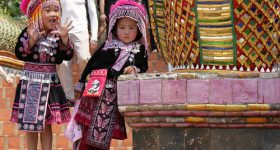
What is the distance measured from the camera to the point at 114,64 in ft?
19.2

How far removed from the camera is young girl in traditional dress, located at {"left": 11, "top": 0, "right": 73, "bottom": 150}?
6.36m

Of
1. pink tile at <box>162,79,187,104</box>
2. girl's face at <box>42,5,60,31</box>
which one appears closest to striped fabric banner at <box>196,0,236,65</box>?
pink tile at <box>162,79,187,104</box>

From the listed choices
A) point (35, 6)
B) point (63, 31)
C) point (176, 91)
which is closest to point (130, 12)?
point (63, 31)

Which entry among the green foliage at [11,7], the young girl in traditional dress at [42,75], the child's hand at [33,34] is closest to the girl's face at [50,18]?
the young girl in traditional dress at [42,75]

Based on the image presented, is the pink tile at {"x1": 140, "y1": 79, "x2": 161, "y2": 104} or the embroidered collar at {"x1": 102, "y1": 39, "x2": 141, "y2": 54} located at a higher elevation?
the embroidered collar at {"x1": 102, "y1": 39, "x2": 141, "y2": 54}

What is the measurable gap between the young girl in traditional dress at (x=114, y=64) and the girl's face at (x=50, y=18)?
61cm

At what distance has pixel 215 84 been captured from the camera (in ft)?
13.0

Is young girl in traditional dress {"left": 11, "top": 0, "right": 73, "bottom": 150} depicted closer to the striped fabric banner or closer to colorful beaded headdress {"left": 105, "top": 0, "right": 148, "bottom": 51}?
colorful beaded headdress {"left": 105, "top": 0, "right": 148, "bottom": 51}

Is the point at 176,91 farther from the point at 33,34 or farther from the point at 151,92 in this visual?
the point at 33,34

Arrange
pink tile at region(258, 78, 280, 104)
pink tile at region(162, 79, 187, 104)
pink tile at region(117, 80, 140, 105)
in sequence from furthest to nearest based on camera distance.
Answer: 1. pink tile at region(117, 80, 140, 105)
2. pink tile at region(162, 79, 187, 104)
3. pink tile at region(258, 78, 280, 104)

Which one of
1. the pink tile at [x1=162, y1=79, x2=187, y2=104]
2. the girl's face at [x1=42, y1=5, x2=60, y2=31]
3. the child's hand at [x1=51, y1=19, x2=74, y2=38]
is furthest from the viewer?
the girl's face at [x1=42, y1=5, x2=60, y2=31]

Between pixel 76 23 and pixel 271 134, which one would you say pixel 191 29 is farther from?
pixel 76 23

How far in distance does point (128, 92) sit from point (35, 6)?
264 cm

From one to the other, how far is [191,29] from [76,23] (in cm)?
425
